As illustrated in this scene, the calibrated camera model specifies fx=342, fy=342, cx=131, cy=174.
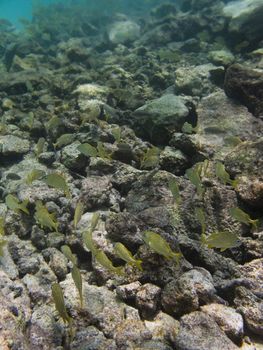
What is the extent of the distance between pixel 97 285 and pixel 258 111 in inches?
205

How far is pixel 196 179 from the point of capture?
4785 millimetres

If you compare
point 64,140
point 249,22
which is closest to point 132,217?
point 64,140

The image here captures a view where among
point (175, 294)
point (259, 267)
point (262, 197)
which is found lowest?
point (175, 294)

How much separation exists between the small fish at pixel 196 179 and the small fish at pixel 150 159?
0.93m

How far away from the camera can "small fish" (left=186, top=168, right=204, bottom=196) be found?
15.6 feet

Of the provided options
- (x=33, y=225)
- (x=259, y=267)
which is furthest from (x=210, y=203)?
(x=33, y=225)

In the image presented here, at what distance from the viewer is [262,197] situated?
4.60 meters

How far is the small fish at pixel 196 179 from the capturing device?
4.75 meters

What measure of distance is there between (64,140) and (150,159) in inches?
74.3

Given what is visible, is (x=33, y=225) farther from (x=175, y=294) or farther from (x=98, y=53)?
(x=98, y=53)

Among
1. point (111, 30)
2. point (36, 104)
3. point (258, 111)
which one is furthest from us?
point (111, 30)

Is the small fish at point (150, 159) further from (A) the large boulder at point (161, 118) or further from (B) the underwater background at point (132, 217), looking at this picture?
(A) the large boulder at point (161, 118)

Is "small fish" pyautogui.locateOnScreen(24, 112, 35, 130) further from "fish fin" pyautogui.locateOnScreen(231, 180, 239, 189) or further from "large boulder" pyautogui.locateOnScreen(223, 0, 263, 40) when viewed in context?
"large boulder" pyautogui.locateOnScreen(223, 0, 263, 40)

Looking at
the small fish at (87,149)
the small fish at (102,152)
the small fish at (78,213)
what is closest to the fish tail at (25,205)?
the small fish at (78,213)
